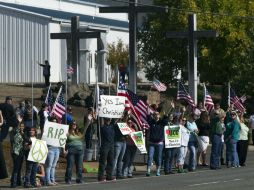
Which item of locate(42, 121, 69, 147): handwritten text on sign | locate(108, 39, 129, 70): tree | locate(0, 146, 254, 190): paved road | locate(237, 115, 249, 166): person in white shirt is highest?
locate(108, 39, 129, 70): tree

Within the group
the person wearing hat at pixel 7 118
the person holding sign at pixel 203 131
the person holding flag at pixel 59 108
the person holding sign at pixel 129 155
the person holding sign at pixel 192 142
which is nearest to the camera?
the person holding sign at pixel 129 155

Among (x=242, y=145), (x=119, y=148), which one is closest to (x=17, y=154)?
(x=119, y=148)

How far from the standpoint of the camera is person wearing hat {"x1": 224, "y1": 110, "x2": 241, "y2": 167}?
31.5 meters

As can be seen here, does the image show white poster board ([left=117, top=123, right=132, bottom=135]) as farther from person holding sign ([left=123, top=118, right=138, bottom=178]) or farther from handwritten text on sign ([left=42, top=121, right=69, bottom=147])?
handwritten text on sign ([left=42, top=121, right=69, bottom=147])

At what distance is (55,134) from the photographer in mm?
25672

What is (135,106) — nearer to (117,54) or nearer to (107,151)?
(107,151)

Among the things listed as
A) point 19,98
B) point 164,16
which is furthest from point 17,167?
point 164,16

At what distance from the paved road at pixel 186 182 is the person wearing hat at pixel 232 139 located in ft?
4.79

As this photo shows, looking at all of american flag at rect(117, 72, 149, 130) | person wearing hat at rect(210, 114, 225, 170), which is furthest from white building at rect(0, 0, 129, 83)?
american flag at rect(117, 72, 149, 130)

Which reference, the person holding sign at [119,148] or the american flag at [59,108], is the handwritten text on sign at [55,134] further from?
the american flag at [59,108]

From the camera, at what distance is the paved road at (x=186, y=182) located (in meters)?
24.2

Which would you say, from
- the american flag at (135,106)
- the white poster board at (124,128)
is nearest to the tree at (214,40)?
the american flag at (135,106)

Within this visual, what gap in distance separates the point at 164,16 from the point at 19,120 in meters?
32.2

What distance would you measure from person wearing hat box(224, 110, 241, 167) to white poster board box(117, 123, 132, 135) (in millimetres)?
4853
